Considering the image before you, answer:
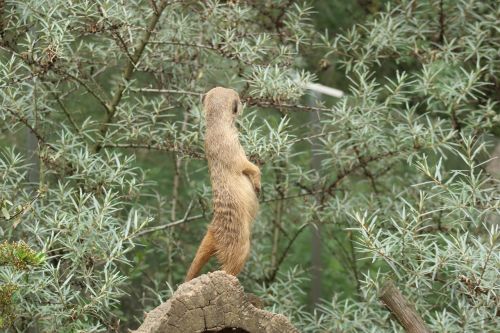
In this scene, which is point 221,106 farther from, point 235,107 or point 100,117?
point 100,117

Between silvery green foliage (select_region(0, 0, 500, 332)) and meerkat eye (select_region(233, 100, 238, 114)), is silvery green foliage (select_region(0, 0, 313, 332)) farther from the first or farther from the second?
meerkat eye (select_region(233, 100, 238, 114))

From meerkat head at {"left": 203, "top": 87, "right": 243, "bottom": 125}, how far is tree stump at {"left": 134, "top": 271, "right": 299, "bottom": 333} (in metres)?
0.64

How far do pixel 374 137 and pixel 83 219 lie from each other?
139cm

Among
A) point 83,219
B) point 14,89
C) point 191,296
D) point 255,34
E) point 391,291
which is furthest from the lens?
point 255,34

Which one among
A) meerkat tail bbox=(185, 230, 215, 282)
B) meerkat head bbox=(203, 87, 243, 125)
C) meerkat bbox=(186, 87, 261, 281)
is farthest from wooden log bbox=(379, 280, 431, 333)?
meerkat head bbox=(203, 87, 243, 125)

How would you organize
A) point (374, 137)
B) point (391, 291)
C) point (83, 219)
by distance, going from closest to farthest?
point (391, 291)
point (83, 219)
point (374, 137)

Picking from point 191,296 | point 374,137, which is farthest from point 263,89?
point 191,296

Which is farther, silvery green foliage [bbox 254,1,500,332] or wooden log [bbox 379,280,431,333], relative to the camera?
silvery green foliage [bbox 254,1,500,332]

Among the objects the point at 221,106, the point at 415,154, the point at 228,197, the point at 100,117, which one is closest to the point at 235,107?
the point at 221,106

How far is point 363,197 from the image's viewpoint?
15.5 feet

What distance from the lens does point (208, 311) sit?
280 centimetres

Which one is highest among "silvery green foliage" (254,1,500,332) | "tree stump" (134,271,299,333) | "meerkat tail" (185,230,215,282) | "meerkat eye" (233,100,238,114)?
"meerkat eye" (233,100,238,114)

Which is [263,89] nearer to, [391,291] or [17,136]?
[391,291]

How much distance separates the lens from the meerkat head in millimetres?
3246
